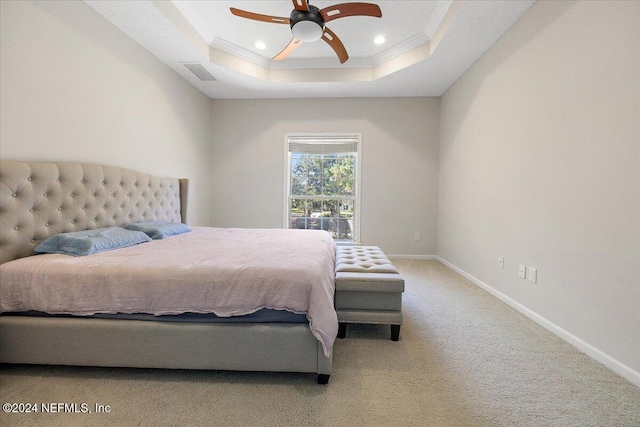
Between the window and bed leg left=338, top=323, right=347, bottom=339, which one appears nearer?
bed leg left=338, top=323, right=347, bottom=339

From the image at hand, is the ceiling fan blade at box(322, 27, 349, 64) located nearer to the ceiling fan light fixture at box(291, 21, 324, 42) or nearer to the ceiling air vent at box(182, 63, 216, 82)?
the ceiling fan light fixture at box(291, 21, 324, 42)

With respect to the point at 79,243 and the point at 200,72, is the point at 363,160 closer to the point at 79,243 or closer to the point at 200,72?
the point at 200,72

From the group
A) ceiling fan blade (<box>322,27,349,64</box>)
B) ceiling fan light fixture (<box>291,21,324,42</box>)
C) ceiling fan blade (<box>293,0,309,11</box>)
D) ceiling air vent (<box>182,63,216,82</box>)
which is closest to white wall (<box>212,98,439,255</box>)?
ceiling air vent (<box>182,63,216,82</box>)

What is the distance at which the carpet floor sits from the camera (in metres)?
1.29

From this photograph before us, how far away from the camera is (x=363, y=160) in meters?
4.74

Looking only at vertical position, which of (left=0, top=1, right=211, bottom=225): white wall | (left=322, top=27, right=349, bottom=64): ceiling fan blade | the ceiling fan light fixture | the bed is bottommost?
the bed

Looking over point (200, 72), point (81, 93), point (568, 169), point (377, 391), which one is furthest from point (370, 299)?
point (200, 72)

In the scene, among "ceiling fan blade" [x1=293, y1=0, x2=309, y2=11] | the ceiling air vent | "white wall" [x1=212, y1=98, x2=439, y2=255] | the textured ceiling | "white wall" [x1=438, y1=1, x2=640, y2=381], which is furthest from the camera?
"white wall" [x1=212, y1=98, x2=439, y2=255]

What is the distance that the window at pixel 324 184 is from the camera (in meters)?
4.82

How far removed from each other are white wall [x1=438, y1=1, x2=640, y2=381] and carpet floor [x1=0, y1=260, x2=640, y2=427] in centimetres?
39

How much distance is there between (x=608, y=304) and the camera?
1734 millimetres

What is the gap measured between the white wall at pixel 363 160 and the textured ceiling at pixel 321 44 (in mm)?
232

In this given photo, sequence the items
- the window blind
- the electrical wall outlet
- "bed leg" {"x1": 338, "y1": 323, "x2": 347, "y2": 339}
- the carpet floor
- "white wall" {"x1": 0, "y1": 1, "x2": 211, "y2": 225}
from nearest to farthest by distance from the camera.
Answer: the carpet floor, "white wall" {"x1": 0, "y1": 1, "x2": 211, "y2": 225}, "bed leg" {"x1": 338, "y1": 323, "x2": 347, "y2": 339}, the electrical wall outlet, the window blind

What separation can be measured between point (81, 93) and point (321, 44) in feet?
8.56
